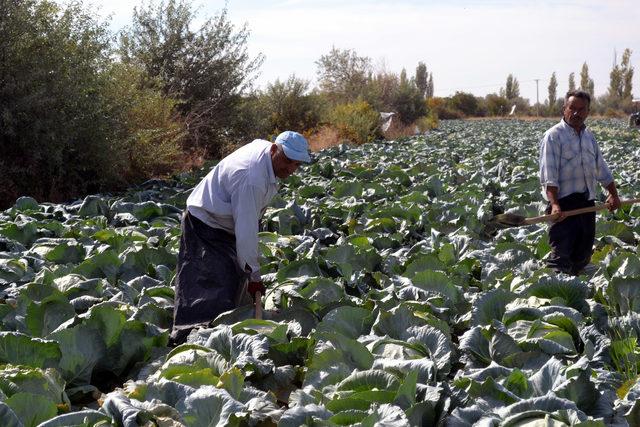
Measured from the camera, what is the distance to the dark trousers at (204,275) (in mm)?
4488

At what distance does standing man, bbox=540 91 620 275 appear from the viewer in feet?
19.6

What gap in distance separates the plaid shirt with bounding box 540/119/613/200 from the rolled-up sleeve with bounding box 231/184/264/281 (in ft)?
8.98

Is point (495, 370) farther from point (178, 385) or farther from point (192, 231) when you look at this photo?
point (192, 231)

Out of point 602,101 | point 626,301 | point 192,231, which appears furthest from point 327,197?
point 602,101

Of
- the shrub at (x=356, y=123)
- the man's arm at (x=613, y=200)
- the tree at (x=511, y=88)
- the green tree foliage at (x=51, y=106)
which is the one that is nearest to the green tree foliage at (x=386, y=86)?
the shrub at (x=356, y=123)

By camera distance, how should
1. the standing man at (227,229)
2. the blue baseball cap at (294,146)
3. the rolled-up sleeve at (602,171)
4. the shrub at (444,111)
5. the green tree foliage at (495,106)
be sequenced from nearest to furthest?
the blue baseball cap at (294,146) < the standing man at (227,229) < the rolled-up sleeve at (602,171) < the shrub at (444,111) < the green tree foliage at (495,106)

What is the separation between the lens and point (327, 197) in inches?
403

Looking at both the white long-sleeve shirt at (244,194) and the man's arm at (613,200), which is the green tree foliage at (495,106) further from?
the white long-sleeve shirt at (244,194)

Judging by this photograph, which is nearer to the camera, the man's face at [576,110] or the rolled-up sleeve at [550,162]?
the man's face at [576,110]

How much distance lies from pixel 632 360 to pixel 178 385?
2039 mm

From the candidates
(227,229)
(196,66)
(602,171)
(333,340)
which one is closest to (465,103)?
(196,66)

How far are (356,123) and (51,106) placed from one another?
16.6 metres

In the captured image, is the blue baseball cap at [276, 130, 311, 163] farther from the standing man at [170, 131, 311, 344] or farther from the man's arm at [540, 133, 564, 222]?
the man's arm at [540, 133, 564, 222]

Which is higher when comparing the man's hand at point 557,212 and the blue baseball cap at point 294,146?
the blue baseball cap at point 294,146
